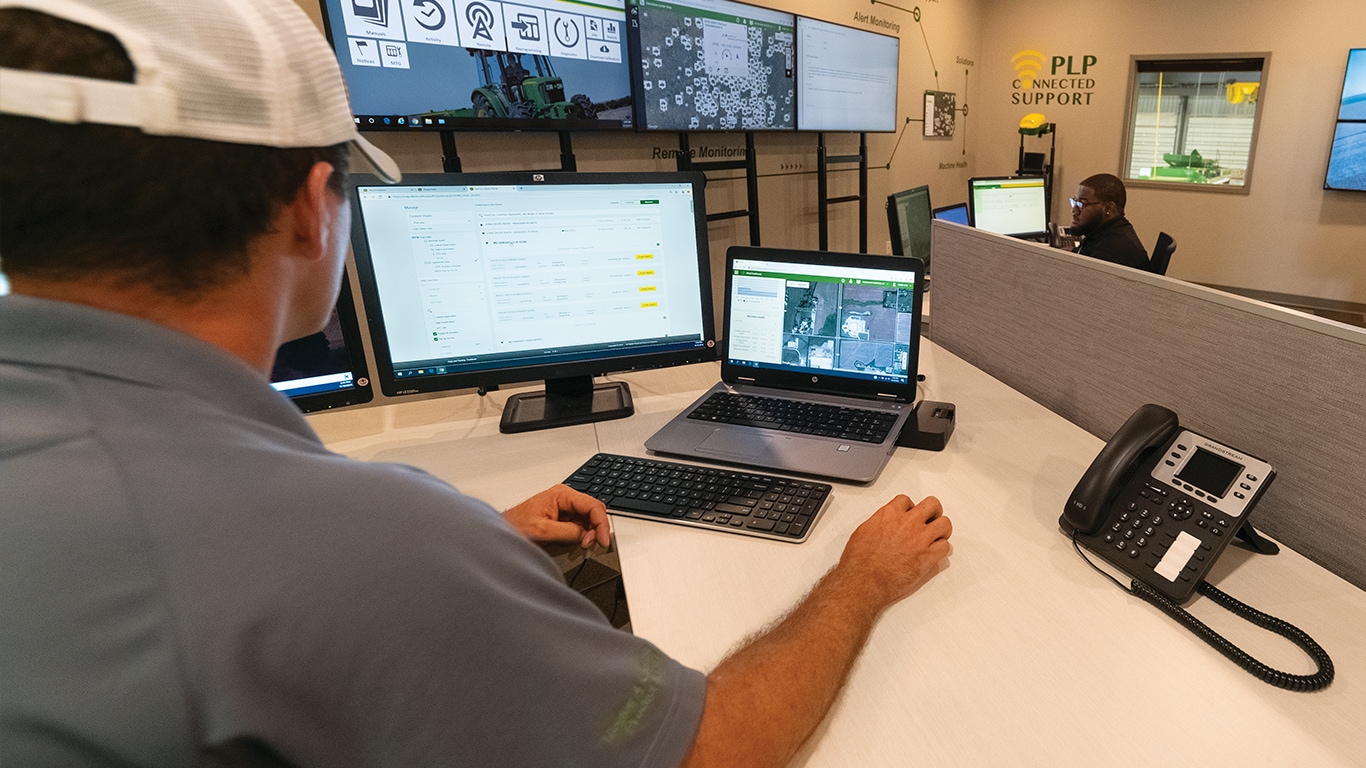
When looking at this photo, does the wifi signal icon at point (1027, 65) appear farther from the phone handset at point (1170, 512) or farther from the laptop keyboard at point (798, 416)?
the phone handset at point (1170, 512)

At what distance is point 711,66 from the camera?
9.61ft

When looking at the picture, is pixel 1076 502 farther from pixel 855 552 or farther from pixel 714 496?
pixel 714 496

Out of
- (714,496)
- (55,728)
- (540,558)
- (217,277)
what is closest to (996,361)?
(714,496)

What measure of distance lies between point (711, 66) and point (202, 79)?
2.82 metres

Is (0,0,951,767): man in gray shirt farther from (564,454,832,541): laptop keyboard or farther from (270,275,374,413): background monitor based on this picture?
(270,275,374,413): background monitor

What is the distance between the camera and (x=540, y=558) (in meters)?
0.50

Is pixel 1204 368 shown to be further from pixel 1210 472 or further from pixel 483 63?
pixel 483 63

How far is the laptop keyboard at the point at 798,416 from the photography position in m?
1.14

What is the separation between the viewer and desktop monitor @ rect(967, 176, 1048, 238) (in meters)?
3.14

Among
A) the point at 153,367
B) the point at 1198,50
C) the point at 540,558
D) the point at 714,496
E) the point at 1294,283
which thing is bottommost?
the point at 1294,283

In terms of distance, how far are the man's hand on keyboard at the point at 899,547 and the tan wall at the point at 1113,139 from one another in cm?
250

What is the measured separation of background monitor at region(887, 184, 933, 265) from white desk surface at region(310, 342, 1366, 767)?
1.40m

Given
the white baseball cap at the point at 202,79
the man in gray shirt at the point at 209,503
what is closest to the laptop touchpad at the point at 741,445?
the man in gray shirt at the point at 209,503

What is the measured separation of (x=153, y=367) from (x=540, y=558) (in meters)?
0.28
